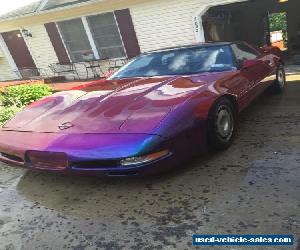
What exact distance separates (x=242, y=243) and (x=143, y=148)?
1.14 m

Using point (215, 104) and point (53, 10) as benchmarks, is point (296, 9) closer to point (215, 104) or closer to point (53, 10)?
point (53, 10)

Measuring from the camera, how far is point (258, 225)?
2.64 meters

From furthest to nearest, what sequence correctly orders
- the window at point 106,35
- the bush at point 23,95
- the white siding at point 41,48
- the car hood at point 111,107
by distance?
the white siding at point 41,48, the window at point 106,35, the bush at point 23,95, the car hood at point 111,107

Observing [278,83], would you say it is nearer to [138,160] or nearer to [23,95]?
[138,160]

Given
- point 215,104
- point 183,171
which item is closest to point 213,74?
point 215,104

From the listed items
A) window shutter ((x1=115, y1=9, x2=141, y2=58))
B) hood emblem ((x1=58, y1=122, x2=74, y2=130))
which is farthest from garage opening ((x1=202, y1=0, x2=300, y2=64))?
hood emblem ((x1=58, y1=122, x2=74, y2=130))

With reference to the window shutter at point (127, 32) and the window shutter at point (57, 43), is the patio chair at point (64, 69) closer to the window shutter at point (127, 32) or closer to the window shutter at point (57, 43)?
the window shutter at point (57, 43)

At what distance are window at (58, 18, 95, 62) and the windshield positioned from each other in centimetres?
969

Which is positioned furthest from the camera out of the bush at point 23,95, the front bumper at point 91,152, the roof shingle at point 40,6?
the roof shingle at point 40,6

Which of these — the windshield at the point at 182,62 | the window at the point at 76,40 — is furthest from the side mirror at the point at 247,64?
the window at the point at 76,40

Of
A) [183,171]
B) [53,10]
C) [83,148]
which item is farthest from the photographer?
[53,10]

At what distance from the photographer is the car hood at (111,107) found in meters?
3.40

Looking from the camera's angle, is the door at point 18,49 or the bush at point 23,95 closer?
the bush at point 23,95

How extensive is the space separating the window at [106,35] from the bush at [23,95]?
5681 mm
